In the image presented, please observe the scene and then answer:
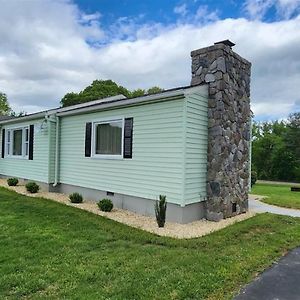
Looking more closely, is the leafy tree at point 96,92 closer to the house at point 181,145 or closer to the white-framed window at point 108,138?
the white-framed window at point 108,138

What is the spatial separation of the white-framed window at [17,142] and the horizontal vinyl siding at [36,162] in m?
0.23

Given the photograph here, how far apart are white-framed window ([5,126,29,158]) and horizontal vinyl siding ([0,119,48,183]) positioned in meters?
0.23

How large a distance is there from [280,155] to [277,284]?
1215 inches

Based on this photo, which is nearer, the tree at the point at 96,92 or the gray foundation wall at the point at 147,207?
the gray foundation wall at the point at 147,207

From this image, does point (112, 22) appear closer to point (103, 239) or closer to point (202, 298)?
point (103, 239)

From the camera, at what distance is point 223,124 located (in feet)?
27.0

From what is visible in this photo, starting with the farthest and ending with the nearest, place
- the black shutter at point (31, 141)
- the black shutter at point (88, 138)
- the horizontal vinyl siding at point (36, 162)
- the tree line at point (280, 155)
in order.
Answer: the tree line at point (280, 155), the black shutter at point (31, 141), the horizontal vinyl siding at point (36, 162), the black shutter at point (88, 138)

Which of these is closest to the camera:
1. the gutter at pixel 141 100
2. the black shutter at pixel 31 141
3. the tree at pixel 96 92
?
the gutter at pixel 141 100

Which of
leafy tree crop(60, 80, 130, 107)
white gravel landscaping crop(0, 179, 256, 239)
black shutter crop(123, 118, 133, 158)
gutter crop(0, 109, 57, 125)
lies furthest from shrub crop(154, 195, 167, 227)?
leafy tree crop(60, 80, 130, 107)

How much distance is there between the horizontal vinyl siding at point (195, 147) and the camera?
7.59 meters

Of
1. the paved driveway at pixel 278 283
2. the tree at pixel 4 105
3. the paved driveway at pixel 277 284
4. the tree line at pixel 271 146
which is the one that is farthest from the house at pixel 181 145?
the tree at pixel 4 105

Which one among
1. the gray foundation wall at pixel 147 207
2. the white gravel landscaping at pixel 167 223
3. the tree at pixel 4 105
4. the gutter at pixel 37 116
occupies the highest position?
the tree at pixel 4 105

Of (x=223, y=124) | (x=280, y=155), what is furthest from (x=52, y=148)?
(x=280, y=155)

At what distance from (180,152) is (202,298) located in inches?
167
